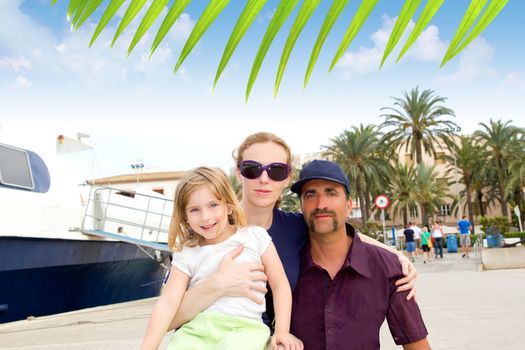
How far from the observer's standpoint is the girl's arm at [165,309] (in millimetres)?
2207

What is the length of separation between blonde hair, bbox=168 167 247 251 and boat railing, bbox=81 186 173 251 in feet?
22.6

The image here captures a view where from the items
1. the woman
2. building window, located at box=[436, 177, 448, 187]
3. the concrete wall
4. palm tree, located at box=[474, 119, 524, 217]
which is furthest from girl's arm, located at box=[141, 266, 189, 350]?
building window, located at box=[436, 177, 448, 187]

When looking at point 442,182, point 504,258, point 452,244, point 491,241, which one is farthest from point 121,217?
point 442,182

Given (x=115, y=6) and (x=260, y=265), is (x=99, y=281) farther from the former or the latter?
(x=115, y=6)

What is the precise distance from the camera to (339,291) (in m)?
2.59

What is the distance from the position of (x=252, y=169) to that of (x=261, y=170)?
0.04 m

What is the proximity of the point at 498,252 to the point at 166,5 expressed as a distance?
15879 millimetres

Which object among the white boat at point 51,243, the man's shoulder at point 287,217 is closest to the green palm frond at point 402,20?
the man's shoulder at point 287,217

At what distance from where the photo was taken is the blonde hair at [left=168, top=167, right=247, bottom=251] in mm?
2293

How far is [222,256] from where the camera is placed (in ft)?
7.93

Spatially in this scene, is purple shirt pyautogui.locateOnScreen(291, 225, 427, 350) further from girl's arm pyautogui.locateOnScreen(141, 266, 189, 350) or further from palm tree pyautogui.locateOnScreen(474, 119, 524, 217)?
palm tree pyautogui.locateOnScreen(474, 119, 524, 217)

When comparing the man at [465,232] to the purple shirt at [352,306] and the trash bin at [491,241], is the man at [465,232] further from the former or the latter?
the purple shirt at [352,306]

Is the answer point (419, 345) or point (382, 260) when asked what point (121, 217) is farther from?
point (419, 345)

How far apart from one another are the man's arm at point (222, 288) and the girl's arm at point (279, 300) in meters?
0.05
